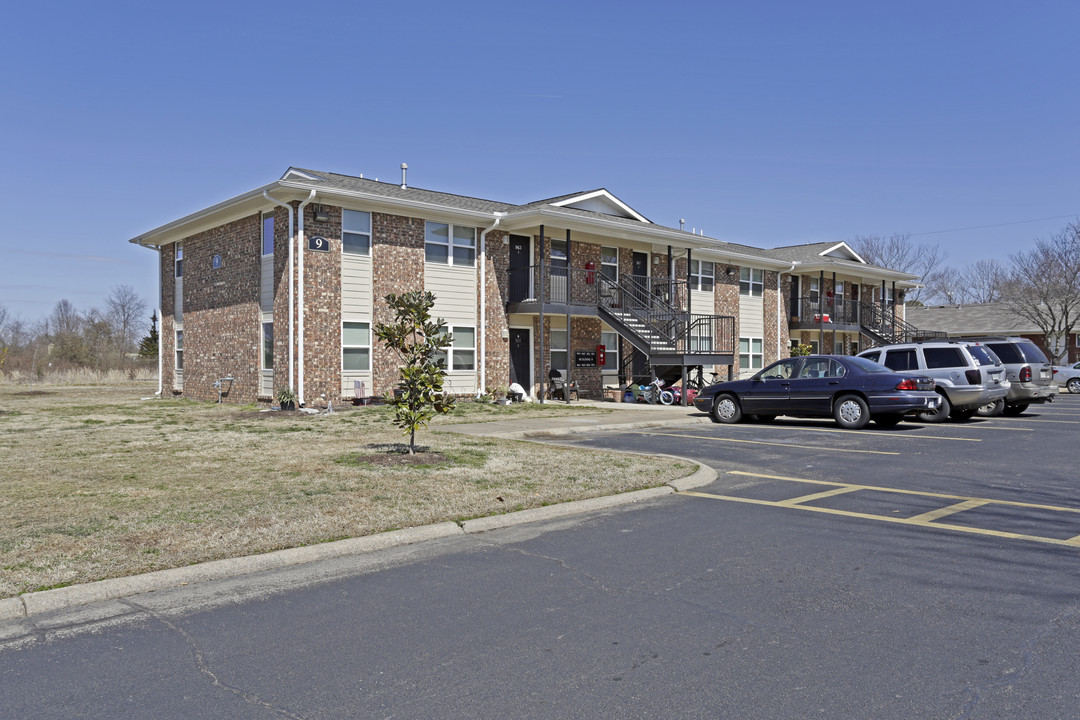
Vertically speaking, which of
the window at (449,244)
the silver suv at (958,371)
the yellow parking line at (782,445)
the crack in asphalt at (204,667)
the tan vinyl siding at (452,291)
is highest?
the window at (449,244)

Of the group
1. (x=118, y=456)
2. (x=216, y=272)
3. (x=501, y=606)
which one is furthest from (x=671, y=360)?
(x=501, y=606)

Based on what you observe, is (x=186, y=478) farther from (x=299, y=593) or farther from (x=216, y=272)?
(x=216, y=272)

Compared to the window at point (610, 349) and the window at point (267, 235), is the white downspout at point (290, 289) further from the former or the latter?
the window at point (610, 349)

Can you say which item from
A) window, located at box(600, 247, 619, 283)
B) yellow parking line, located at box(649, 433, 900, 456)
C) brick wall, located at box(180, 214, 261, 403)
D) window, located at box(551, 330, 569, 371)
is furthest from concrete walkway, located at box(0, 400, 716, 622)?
window, located at box(600, 247, 619, 283)

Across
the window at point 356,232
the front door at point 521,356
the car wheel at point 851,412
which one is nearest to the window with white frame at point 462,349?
the front door at point 521,356

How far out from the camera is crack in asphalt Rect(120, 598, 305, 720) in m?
3.52

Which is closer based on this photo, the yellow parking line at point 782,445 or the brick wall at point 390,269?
the yellow parking line at point 782,445

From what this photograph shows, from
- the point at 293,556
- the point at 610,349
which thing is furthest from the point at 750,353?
the point at 293,556


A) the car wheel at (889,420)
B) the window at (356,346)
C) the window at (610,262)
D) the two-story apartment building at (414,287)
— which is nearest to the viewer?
the car wheel at (889,420)

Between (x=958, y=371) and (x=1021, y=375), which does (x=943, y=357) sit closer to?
(x=958, y=371)

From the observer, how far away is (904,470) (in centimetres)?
1019

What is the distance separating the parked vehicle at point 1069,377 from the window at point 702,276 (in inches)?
664

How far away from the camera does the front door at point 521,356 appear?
2405 centimetres

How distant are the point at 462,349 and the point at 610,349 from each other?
20.1 feet
